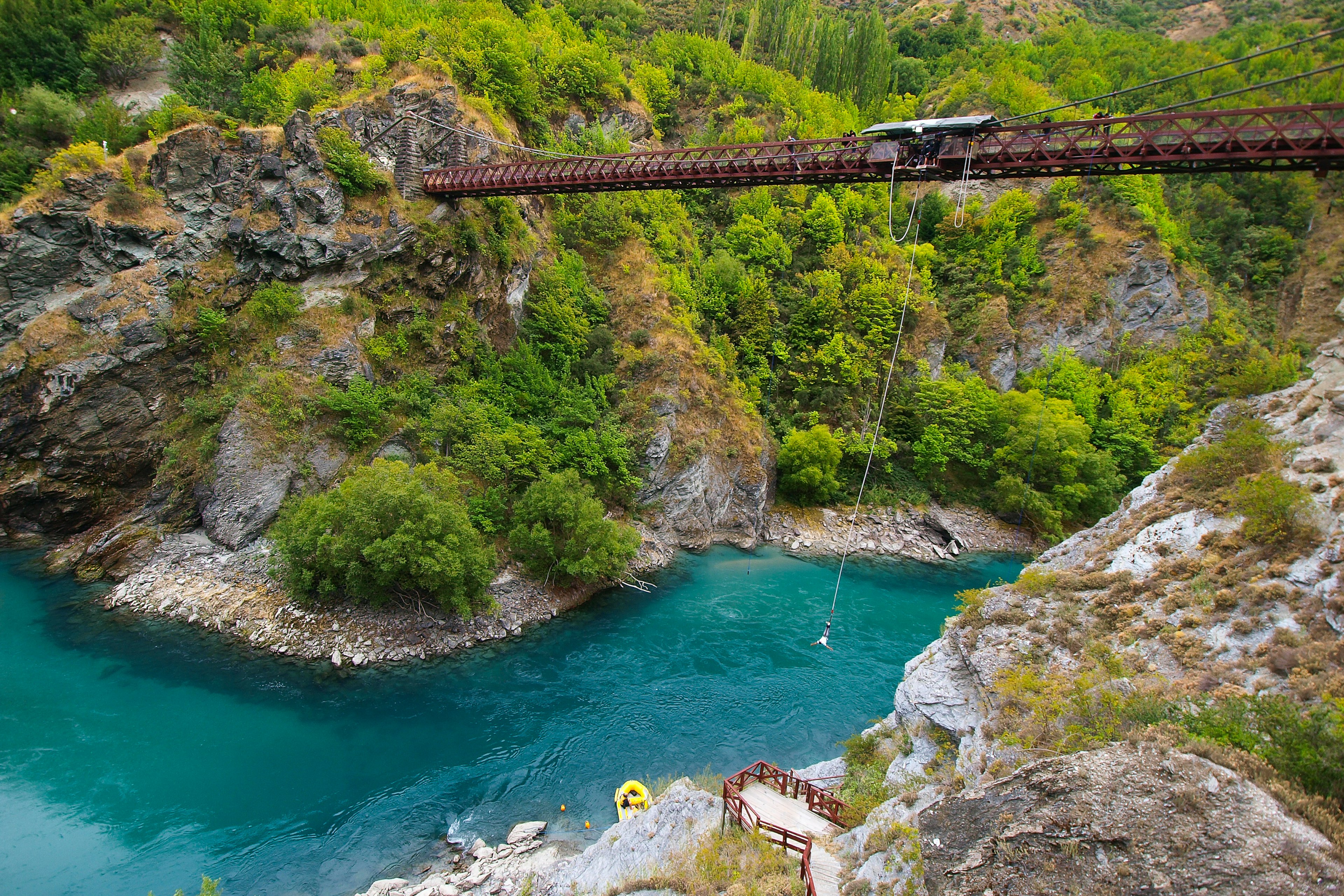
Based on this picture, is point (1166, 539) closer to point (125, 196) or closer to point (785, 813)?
point (785, 813)

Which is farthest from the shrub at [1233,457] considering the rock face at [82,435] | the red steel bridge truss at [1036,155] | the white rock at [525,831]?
the rock face at [82,435]

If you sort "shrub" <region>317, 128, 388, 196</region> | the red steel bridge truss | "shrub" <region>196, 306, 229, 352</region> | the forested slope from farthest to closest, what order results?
"shrub" <region>317, 128, 388, 196</region>, "shrub" <region>196, 306, 229, 352</region>, the forested slope, the red steel bridge truss

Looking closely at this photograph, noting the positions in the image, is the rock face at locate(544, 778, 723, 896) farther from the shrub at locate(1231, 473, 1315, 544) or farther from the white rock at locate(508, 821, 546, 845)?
the shrub at locate(1231, 473, 1315, 544)

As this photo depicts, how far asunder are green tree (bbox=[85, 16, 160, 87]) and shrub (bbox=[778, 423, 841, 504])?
3303 cm

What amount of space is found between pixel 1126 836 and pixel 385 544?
51.2ft

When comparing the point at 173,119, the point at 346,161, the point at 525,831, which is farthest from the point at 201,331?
the point at 525,831

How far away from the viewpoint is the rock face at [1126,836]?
392cm

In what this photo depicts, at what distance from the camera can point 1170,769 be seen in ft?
15.3

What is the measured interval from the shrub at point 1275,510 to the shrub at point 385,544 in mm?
16291

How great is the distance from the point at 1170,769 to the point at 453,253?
23.9m

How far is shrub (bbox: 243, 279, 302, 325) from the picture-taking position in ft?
65.1

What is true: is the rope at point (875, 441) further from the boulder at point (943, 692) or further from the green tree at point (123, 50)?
the green tree at point (123, 50)

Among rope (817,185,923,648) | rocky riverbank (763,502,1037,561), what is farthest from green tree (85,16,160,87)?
rocky riverbank (763,502,1037,561)

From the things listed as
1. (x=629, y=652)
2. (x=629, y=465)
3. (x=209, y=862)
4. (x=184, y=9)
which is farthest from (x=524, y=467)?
(x=184, y=9)
